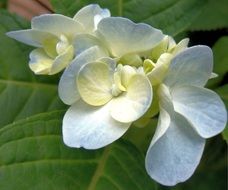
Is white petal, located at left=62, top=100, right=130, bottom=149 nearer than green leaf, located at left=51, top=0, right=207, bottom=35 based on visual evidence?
Yes

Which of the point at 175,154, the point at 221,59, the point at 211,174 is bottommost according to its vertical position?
the point at 211,174

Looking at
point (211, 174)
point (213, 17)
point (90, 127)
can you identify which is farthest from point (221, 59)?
point (90, 127)

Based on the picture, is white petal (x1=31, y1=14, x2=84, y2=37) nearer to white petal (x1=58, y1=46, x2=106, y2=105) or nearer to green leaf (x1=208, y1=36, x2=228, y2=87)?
white petal (x1=58, y1=46, x2=106, y2=105)

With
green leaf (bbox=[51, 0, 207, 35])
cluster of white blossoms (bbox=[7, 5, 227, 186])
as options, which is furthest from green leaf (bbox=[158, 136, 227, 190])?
cluster of white blossoms (bbox=[7, 5, 227, 186])

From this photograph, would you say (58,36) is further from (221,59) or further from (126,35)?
(221,59)

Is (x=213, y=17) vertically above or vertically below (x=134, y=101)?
below
